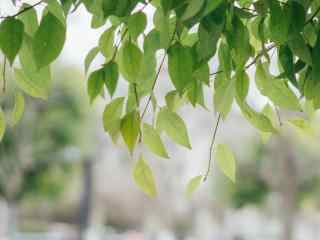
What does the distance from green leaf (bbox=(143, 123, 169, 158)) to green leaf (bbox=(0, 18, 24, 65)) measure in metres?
0.10

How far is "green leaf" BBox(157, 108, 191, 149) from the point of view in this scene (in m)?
0.39

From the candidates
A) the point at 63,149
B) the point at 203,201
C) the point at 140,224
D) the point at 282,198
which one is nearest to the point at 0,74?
the point at 63,149

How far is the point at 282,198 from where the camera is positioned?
16.8 ft

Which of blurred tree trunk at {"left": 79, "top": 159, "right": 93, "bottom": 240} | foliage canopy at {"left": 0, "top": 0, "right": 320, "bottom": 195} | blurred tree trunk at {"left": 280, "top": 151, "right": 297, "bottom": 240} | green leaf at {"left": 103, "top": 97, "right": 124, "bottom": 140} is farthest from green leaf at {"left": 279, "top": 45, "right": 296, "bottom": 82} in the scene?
blurred tree trunk at {"left": 79, "top": 159, "right": 93, "bottom": 240}

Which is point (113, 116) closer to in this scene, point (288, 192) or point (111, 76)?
point (111, 76)

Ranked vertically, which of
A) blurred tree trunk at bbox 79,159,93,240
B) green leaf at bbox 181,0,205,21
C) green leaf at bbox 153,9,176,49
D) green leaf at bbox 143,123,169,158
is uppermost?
green leaf at bbox 181,0,205,21

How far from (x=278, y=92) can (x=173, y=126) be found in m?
0.07

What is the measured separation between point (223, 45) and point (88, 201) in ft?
20.5

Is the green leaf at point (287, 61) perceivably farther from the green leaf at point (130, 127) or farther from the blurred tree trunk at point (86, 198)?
the blurred tree trunk at point (86, 198)

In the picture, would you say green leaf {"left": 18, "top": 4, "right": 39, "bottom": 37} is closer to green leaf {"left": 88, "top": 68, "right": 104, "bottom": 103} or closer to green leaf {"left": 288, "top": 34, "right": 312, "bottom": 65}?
green leaf {"left": 88, "top": 68, "right": 104, "bottom": 103}

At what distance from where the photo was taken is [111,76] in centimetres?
39

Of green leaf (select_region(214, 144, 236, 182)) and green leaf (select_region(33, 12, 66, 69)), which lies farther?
green leaf (select_region(214, 144, 236, 182))

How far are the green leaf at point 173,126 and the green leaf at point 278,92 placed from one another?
2.3 inches

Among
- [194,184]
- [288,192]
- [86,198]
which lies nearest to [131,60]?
[194,184]
